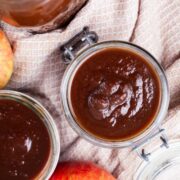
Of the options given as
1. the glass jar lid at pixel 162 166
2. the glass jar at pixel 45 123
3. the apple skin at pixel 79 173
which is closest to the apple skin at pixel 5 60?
the glass jar at pixel 45 123

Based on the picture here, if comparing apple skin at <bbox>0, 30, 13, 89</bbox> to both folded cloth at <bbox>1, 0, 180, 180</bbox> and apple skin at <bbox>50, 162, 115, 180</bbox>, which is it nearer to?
folded cloth at <bbox>1, 0, 180, 180</bbox>

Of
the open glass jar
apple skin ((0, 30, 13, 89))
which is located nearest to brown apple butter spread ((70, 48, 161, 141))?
the open glass jar

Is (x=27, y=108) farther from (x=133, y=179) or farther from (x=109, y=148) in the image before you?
(x=133, y=179)

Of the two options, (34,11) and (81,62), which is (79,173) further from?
(34,11)

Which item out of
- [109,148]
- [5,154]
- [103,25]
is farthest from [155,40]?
[5,154]

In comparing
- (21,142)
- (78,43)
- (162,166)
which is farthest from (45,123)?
(162,166)
